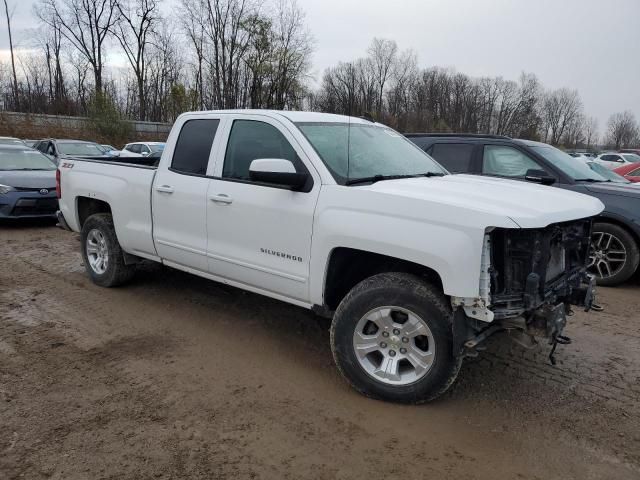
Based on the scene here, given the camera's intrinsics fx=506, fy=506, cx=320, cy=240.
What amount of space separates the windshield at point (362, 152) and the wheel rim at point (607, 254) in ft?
10.3

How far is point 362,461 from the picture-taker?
2.86 meters

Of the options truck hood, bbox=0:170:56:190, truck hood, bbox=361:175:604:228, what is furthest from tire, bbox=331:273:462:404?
truck hood, bbox=0:170:56:190

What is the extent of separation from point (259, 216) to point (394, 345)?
1449mm

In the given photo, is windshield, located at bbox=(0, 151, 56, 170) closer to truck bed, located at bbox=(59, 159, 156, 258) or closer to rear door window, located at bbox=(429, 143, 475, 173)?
truck bed, located at bbox=(59, 159, 156, 258)

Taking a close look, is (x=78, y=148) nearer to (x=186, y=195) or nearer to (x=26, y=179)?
(x=26, y=179)

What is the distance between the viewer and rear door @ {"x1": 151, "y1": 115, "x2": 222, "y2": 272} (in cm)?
453

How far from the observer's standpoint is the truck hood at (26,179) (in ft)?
31.1

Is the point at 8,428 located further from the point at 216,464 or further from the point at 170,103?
the point at 170,103

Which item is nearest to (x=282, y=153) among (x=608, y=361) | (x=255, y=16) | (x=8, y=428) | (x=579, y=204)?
(x=579, y=204)

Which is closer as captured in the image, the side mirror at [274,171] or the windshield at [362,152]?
the side mirror at [274,171]

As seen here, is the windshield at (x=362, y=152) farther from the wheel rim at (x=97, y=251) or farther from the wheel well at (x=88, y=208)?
the wheel well at (x=88, y=208)

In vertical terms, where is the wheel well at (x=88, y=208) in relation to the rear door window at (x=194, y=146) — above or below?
below

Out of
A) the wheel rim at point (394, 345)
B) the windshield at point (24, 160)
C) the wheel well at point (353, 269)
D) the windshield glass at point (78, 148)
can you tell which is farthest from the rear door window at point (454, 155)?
the windshield glass at point (78, 148)

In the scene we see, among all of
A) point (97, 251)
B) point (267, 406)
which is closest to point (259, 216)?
point (267, 406)
